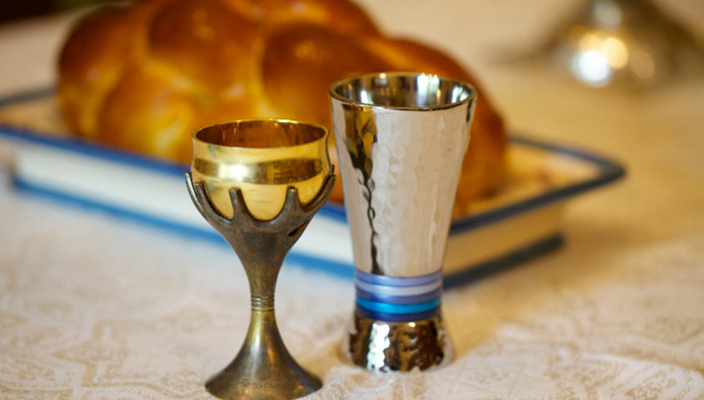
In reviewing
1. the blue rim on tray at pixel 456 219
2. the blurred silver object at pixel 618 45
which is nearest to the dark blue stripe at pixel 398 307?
the blue rim on tray at pixel 456 219

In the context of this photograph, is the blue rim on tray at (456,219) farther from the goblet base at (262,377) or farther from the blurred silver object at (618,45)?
the blurred silver object at (618,45)

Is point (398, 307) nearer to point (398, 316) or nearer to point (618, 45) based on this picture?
point (398, 316)

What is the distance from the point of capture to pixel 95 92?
92 centimetres

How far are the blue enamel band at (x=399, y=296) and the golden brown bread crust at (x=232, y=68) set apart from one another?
7.8 inches

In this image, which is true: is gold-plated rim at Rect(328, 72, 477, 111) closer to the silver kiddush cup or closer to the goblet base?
the silver kiddush cup

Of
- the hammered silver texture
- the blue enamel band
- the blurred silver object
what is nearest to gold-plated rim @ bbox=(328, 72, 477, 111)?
the hammered silver texture

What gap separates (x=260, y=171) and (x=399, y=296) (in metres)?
0.15

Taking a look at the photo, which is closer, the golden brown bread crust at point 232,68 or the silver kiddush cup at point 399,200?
the silver kiddush cup at point 399,200

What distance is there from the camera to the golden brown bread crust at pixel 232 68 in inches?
30.8

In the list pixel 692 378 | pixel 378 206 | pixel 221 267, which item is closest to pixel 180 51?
pixel 221 267

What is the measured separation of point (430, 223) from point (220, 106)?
34cm

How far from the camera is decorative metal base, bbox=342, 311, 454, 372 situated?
57 cm

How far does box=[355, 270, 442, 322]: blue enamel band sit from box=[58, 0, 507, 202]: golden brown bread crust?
7.8 inches

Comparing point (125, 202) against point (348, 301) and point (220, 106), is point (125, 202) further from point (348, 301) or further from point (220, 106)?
point (348, 301)
